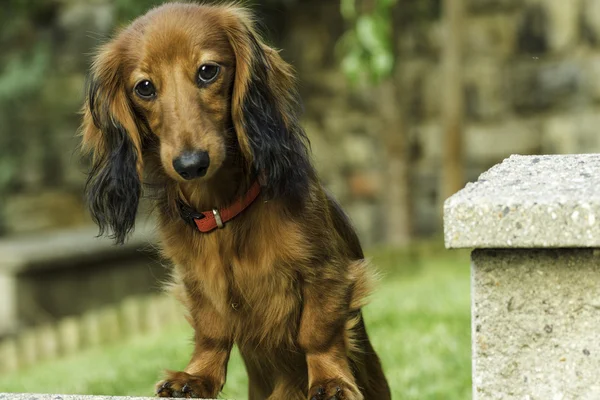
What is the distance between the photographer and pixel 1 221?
8.42 meters

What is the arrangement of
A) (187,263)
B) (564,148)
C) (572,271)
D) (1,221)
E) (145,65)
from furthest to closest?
Result: (1,221) → (564,148) → (187,263) → (145,65) → (572,271)

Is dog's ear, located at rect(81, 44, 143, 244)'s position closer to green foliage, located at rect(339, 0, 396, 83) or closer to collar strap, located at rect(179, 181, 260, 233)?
collar strap, located at rect(179, 181, 260, 233)

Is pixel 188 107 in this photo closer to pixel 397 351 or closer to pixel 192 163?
pixel 192 163

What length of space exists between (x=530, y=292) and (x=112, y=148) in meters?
1.09

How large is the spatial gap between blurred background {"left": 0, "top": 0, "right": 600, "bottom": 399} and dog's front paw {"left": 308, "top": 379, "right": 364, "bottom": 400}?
254cm

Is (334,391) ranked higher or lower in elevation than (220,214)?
lower

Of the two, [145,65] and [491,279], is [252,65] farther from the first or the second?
[491,279]

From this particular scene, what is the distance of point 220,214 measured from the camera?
7.96ft

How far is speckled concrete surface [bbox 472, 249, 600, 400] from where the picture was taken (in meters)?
1.81

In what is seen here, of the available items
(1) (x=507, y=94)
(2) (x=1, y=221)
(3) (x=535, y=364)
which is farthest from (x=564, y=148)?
(3) (x=535, y=364)

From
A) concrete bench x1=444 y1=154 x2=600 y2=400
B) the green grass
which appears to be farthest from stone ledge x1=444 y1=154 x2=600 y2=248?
the green grass

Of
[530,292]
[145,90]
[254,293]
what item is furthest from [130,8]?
[530,292]

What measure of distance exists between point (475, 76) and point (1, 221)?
148 inches

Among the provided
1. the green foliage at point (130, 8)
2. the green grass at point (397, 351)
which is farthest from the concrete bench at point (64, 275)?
the green foliage at point (130, 8)
